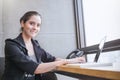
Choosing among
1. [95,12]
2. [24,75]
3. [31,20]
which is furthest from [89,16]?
[24,75]

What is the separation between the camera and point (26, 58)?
5.24 feet

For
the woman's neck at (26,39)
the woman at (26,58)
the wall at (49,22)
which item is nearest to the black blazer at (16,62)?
the woman at (26,58)

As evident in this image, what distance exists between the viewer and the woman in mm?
1564

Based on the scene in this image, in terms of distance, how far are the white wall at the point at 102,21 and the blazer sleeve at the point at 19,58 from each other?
36.4 inches

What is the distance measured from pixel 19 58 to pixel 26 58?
2.6 inches

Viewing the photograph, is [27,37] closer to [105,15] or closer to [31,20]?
[31,20]

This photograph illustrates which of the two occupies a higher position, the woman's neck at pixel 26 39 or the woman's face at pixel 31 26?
the woman's face at pixel 31 26

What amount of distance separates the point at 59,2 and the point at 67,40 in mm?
576

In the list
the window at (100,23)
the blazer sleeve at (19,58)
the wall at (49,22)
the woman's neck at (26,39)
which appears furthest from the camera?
the wall at (49,22)

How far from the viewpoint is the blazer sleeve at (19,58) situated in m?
1.55

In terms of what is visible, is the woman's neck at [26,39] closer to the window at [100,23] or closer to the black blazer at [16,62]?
the black blazer at [16,62]

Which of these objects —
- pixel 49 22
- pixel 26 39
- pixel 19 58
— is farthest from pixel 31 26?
pixel 49 22

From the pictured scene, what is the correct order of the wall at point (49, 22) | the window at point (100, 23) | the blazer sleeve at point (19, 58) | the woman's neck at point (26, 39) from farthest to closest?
the wall at point (49, 22), the window at point (100, 23), the woman's neck at point (26, 39), the blazer sleeve at point (19, 58)

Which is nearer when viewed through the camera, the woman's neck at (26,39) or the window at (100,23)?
the woman's neck at (26,39)
